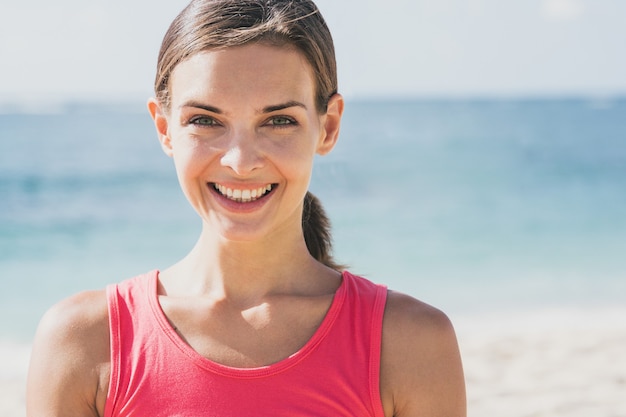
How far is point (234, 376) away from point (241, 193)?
1.34 ft

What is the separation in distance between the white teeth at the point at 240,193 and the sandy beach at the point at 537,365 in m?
3.29

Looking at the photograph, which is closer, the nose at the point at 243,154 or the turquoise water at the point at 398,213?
the nose at the point at 243,154

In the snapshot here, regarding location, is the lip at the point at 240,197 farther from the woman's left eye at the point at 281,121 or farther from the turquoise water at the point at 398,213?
the turquoise water at the point at 398,213

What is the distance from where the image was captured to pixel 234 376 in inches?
79.7

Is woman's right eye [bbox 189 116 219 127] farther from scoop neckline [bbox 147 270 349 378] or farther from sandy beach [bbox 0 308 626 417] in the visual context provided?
sandy beach [bbox 0 308 626 417]

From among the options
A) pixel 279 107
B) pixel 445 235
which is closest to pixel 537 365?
pixel 279 107

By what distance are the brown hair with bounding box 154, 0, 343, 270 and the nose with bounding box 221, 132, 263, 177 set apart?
208 millimetres

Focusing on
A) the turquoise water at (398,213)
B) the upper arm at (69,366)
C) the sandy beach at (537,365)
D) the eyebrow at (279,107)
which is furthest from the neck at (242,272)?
the turquoise water at (398,213)

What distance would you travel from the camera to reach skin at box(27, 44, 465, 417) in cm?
200

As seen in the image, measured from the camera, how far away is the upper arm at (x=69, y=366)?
6.53ft

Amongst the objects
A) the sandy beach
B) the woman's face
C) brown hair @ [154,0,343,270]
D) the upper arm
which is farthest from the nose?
the sandy beach

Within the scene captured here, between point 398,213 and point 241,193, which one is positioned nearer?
point 241,193

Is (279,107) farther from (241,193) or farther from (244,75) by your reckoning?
(241,193)

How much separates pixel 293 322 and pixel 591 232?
1035 centimetres
